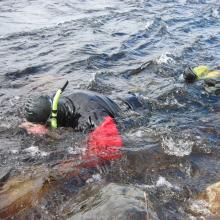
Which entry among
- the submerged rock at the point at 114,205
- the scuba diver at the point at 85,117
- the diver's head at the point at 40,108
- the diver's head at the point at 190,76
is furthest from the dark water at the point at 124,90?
the diver's head at the point at 40,108

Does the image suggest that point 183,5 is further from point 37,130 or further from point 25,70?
point 37,130

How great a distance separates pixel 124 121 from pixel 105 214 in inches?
107

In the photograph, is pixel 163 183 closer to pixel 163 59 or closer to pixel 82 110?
pixel 82 110

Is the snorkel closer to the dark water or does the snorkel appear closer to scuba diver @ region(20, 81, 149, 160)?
scuba diver @ region(20, 81, 149, 160)

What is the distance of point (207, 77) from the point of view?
8.32 metres

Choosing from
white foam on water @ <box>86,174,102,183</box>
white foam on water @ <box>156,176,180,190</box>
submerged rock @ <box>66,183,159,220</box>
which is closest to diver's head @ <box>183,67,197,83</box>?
white foam on water @ <box>156,176,180,190</box>

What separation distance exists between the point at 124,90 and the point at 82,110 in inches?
115

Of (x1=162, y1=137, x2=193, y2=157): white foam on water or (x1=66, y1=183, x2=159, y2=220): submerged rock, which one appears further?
(x1=162, y1=137, x2=193, y2=157): white foam on water

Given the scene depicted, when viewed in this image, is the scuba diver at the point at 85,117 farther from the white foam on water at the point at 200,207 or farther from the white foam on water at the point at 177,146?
the white foam on water at the point at 200,207

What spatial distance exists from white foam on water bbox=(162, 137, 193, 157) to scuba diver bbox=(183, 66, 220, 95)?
2.31 metres

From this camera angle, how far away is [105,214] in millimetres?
3732

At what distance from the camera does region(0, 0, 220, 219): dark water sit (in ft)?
15.0

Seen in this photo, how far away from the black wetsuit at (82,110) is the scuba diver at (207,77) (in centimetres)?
299

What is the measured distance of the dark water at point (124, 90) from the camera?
457 cm
